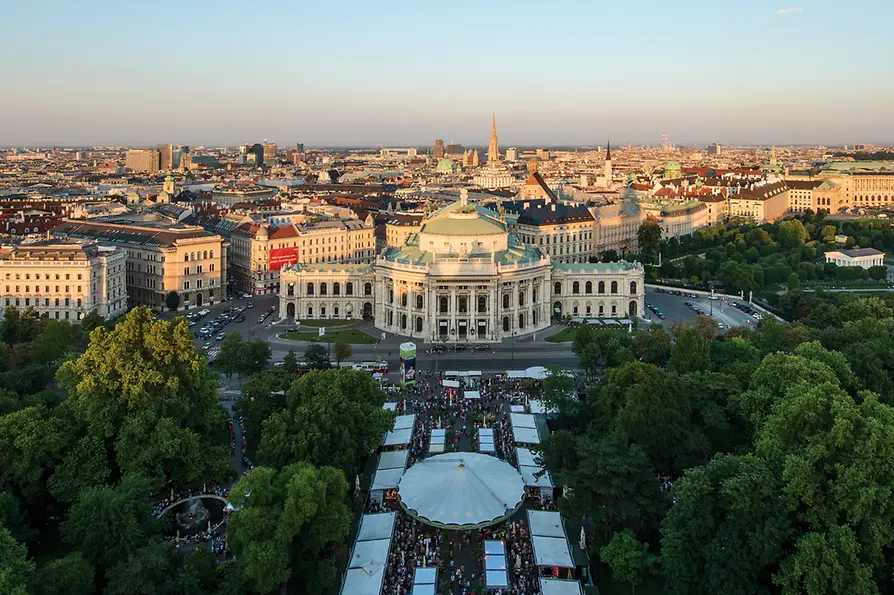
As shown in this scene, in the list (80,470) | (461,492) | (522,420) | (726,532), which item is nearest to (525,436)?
(522,420)

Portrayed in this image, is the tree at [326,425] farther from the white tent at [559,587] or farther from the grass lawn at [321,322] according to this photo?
the grass lawn at [321,322]

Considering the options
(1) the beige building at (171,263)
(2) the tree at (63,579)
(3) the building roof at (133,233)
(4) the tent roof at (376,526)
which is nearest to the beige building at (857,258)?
(1) the beige building at (171,263)

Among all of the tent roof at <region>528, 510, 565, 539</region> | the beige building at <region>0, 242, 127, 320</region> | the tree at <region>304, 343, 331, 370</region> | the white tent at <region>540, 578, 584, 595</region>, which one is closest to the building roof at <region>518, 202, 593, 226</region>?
the beige building at <region>0, 242, 127, 320</region>

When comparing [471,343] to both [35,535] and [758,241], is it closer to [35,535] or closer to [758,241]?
[35,535]

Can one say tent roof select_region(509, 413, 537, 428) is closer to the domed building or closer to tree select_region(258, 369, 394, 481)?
tree select_region(258, 369, 394, 481)

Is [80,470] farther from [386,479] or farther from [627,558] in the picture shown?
[627,558]
